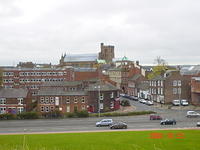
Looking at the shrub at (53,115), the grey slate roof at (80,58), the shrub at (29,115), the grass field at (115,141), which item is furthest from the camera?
the grey slate roof at (80,58)

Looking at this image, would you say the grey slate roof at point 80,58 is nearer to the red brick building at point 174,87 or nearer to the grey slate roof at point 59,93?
the red brick building at point 174,87

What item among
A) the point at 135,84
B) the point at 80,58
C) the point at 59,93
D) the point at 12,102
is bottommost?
the point at 12,102

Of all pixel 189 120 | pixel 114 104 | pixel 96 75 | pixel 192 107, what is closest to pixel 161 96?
pixel 192 107

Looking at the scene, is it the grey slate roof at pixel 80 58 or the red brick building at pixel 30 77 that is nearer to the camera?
the red brick building at pixel 30 77

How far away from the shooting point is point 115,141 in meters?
30.1

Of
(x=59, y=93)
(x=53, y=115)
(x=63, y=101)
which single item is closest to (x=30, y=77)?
(x=59, y=93)

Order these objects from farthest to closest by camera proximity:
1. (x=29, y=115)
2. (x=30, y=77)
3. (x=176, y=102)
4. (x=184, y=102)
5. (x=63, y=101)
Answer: (x=30, y=77)
(x=176, y=102)
(x=184, y=102)
(x=63, y=101)
(x=29, y=115)

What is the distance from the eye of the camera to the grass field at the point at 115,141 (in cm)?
2691

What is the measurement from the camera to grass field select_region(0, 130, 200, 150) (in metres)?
26.9

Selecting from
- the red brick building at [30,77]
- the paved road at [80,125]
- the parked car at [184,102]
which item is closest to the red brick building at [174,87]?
the parked car at [184,102]

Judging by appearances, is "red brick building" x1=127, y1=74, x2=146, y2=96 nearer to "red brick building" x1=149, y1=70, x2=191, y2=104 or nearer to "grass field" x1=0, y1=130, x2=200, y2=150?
"red brick building" x1=149, y1=70, x2=191, y2=104

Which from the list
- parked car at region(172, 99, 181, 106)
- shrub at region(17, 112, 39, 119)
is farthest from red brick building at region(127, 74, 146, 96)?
shrub at region(17, 112, 39, 119)

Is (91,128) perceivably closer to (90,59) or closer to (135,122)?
(135,122)

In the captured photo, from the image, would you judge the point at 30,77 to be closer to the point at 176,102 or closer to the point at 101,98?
the point at 101,98
